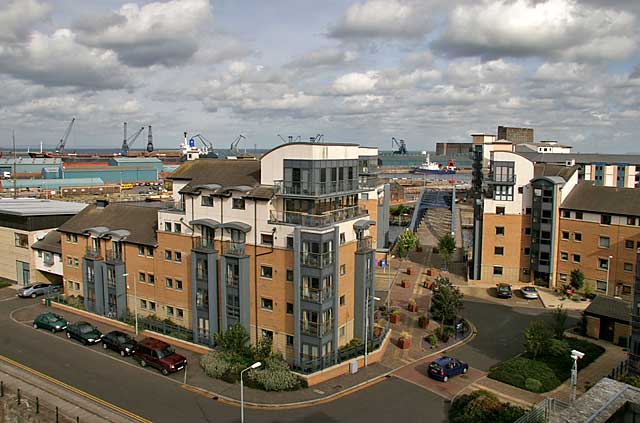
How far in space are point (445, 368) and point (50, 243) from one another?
4342 cm

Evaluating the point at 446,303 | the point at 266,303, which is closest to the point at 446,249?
the point at 446,303

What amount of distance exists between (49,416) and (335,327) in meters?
17.3

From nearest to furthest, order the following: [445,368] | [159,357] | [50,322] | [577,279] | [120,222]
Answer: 1. [445,368]
2. [159,357]
3. [50,322]
4. [120,222]
5. [577,279]

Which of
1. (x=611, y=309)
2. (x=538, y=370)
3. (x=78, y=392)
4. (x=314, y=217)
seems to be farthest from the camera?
(x=611, y=309)

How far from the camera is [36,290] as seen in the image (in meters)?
53.0

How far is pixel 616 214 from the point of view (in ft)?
168

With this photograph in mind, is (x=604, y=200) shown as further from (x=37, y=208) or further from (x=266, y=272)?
(x=37, y=208)

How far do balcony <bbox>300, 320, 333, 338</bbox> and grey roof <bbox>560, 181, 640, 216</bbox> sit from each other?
34128 mm

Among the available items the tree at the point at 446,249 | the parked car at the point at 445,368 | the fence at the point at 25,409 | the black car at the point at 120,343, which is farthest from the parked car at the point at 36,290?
the tree at the point at 446,249

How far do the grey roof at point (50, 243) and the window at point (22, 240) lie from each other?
3.78ft

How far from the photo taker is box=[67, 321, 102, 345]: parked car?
39.4 m

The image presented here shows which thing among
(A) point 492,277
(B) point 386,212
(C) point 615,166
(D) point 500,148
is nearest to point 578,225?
(A) point 492,277

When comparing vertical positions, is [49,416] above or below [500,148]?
below

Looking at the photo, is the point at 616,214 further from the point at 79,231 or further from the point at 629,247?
the point at 79,231
